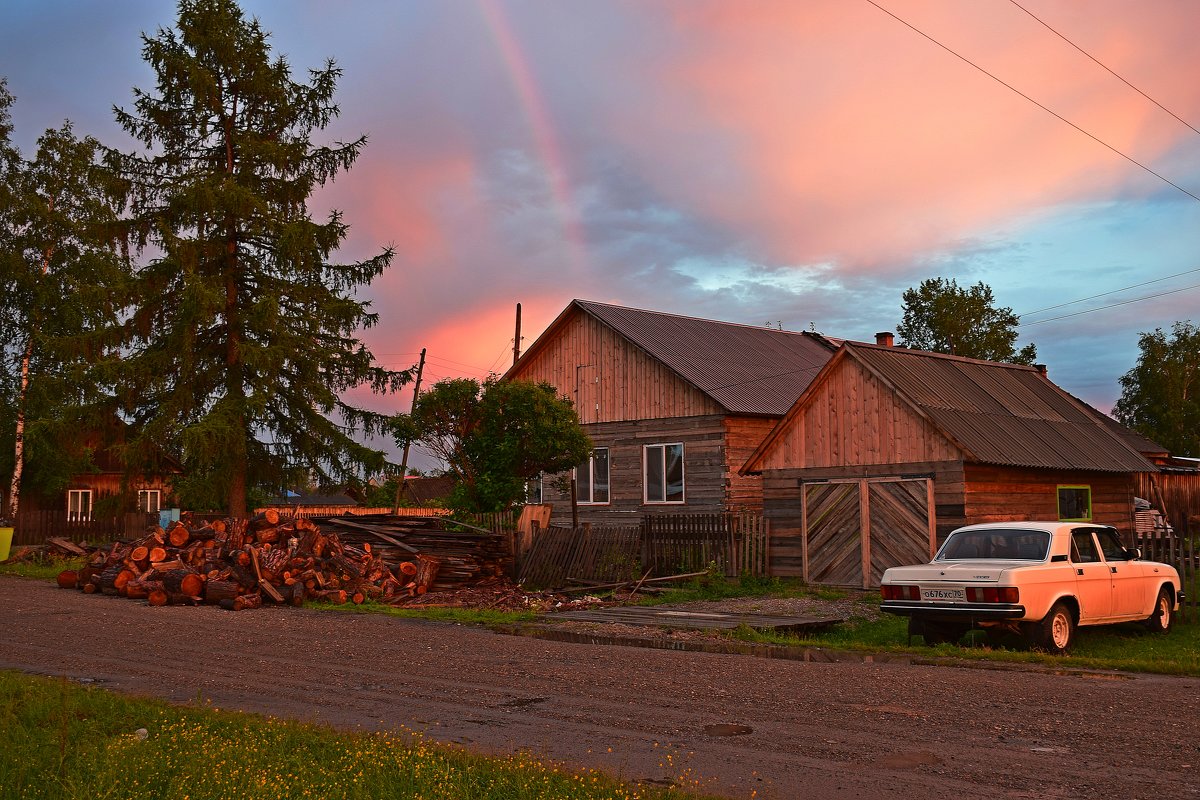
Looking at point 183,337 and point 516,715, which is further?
point 183,337

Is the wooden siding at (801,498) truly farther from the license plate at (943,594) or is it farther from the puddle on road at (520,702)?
the puddle on road at (520,702)

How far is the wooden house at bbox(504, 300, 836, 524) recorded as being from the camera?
1240 inches

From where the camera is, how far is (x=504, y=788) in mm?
Answer: 6699

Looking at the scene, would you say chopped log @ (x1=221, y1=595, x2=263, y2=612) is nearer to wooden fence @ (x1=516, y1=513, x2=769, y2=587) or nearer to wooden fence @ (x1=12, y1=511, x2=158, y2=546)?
wooden fence @ (x1=516, y1=513, x2=769, y2=587)

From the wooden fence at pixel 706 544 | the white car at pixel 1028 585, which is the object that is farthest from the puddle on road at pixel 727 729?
the wooden fence at pixel 706 544

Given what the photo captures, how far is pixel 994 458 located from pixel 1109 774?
1426 cm

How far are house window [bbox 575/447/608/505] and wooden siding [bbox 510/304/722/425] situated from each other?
1.24 m

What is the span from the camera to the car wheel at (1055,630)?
44.5ft

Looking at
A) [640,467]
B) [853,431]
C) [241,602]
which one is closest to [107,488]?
[640,467]

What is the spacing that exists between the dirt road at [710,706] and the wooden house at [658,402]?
16.4m

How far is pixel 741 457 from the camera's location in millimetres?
31469

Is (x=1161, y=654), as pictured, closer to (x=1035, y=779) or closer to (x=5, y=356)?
(x=1035, y=779)

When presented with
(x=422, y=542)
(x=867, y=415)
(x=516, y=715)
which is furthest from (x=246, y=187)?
(x=516, y=715)

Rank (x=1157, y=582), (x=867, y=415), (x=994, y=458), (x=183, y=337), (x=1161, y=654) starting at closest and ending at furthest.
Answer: (x=1161, y=654)
(x=1157, y=582)
(x=994, y=458)
(x=867, y=415)
(x=183, y=337)
